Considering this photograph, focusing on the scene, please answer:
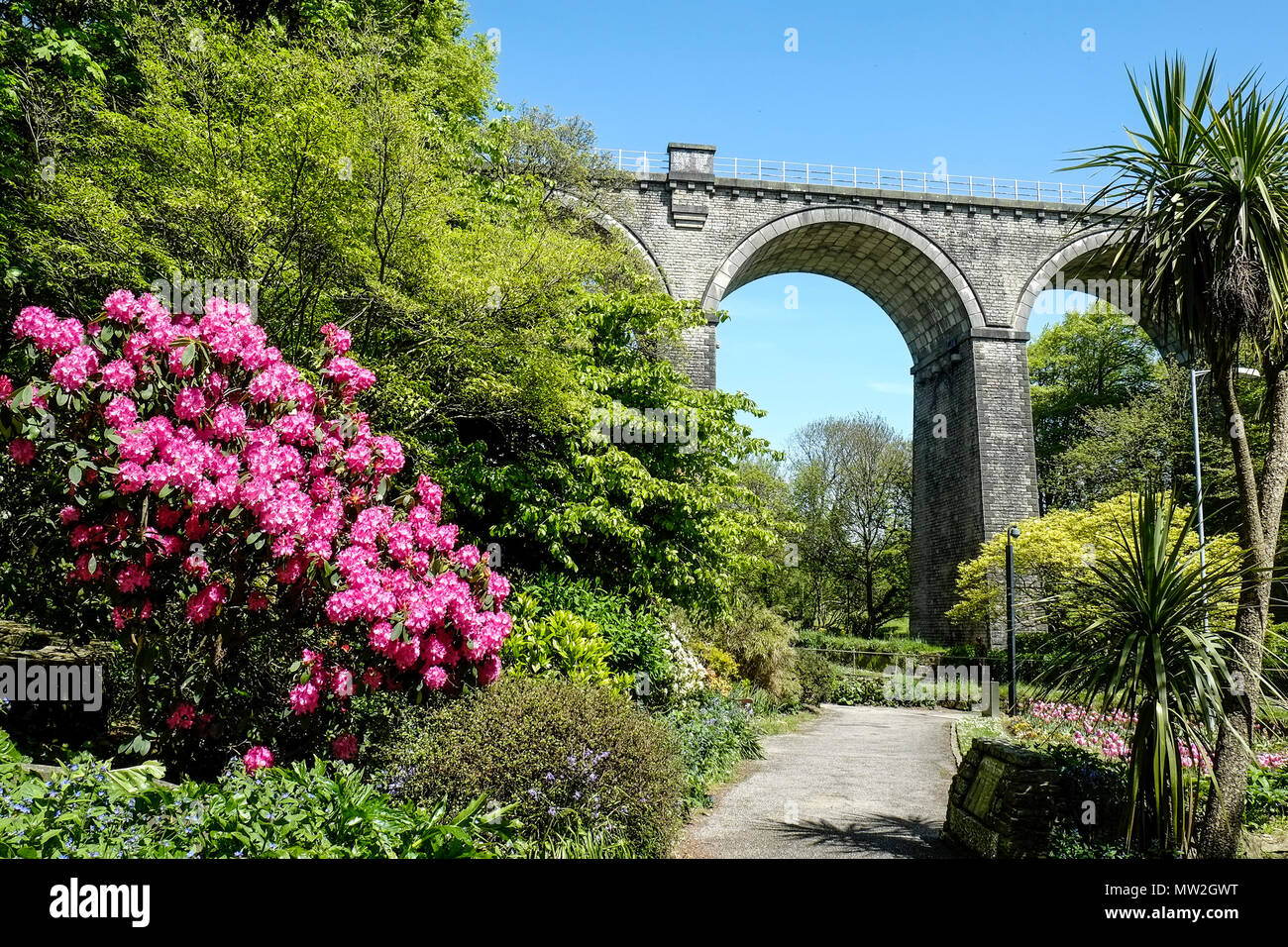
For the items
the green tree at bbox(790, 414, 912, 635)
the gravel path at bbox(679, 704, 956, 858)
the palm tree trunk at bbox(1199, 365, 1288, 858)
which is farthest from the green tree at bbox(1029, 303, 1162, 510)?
the palm tree trunk at bbox(1199, 365, 1288, 858)

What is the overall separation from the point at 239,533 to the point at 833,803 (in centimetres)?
618

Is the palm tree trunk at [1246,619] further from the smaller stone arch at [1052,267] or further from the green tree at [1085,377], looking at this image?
the green tree at [1085,377]

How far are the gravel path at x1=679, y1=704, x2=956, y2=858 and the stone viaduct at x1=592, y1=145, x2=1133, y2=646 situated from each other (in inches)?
559

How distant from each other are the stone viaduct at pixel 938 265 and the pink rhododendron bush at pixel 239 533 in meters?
19.3

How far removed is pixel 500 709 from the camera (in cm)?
612

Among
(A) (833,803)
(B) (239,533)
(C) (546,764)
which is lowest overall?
(A) (833,803)

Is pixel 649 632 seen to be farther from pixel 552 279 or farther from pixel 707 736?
pixel 552 279

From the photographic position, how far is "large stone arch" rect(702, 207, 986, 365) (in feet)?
88.6

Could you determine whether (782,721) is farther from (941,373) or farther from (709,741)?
(941,373)

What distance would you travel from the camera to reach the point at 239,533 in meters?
5.68

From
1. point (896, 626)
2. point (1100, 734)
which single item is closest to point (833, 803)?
point (1100, 734)

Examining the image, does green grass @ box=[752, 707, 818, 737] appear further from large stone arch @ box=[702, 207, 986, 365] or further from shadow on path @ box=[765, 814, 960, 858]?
large stone arch @ box=[702, 207, 986, 365]

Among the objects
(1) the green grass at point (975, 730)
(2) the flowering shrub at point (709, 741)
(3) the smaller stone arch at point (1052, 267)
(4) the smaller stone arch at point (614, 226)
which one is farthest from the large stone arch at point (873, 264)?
(2) the flowering shrub at point (709, 741)
